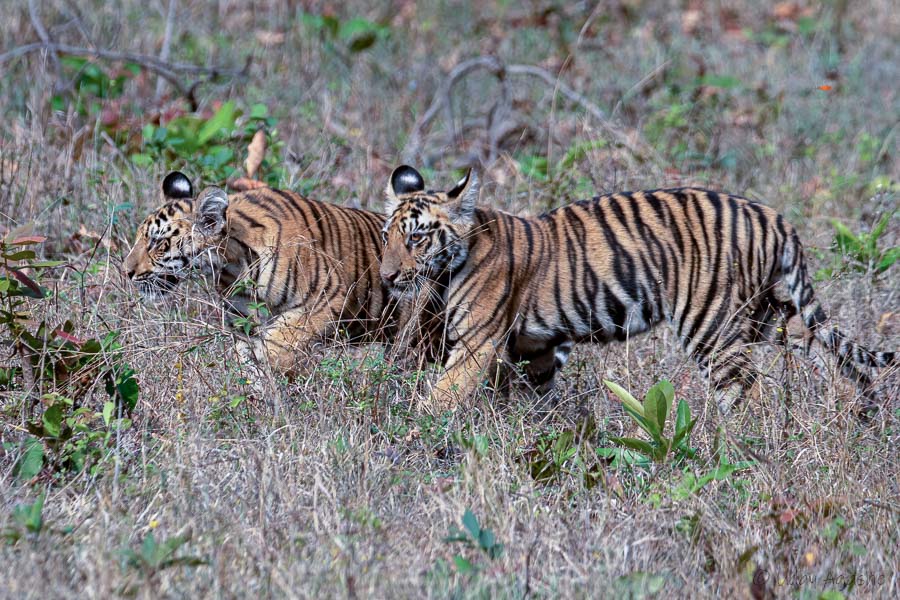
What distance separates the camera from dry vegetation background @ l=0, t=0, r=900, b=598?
10.6 feet

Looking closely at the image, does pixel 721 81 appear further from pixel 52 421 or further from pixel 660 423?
pixel 52 421

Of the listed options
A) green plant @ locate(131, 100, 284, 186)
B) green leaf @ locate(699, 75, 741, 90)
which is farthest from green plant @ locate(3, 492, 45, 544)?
green leaf @ locate(699, 75, 741, 90)

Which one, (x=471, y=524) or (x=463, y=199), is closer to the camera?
(x=471, y=524)

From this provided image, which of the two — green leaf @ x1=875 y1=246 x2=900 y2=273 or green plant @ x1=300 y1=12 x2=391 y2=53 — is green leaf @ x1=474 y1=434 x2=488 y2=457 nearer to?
green leaf @ x1=875 y1=246 x2=900 y2=273

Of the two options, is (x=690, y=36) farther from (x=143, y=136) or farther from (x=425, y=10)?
(x=143, y=136)

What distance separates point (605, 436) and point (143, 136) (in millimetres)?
3595

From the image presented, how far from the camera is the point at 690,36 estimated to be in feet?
35.7

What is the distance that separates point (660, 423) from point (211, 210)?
213 centimetres

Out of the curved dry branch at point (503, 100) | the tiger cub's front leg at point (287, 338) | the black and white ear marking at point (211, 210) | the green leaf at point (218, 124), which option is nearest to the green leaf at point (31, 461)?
the tiger cub's front leg at point (287, 338)

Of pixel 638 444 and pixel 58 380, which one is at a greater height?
pixel 638 444

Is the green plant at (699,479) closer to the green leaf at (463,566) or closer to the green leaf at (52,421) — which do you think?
the green leaf at (463,566)

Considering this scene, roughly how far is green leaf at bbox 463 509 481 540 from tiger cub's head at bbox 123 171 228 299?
6.59 ft

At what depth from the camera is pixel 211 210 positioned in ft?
15.6

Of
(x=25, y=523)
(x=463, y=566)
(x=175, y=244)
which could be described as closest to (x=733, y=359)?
(x=463, y=566)
